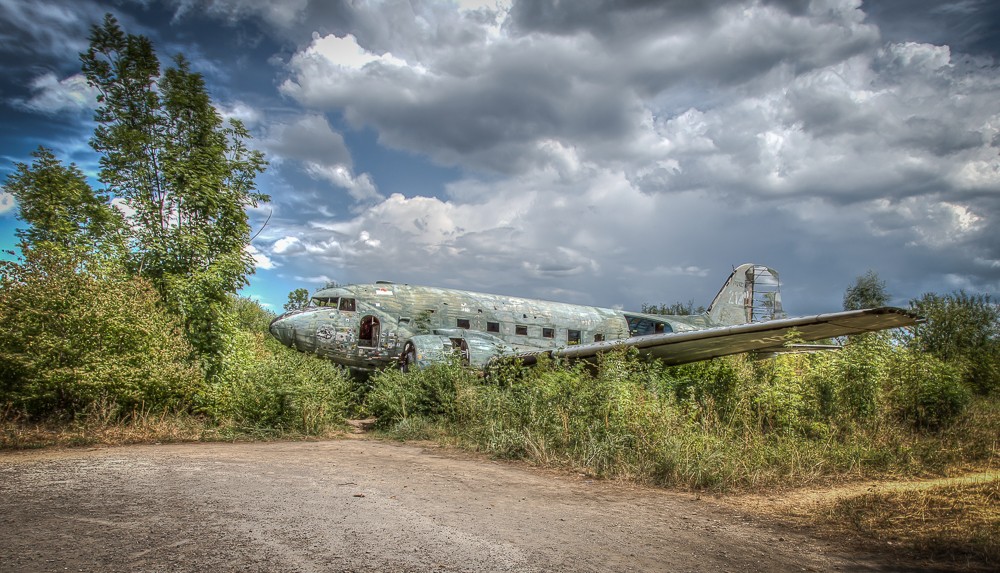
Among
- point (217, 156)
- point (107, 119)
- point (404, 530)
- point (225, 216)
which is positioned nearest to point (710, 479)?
point (404, 530)

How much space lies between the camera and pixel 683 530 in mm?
5027

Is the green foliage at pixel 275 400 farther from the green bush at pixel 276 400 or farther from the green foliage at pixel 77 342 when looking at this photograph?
the green foliage at pixel 77 342

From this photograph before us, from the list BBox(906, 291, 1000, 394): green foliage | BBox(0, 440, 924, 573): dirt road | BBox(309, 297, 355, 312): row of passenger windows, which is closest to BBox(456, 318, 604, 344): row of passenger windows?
BBox(309, 297, 355, 312): row of passenger windows

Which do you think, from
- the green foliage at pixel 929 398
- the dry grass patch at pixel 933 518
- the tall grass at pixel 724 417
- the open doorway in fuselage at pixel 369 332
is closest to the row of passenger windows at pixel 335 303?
the open doorway in fuselage at pixel 369 332

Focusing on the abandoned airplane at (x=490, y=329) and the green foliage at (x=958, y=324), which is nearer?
the abandoned airplane at (x=490, y=329)

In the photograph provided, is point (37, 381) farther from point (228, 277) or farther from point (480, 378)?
point (480, 378)

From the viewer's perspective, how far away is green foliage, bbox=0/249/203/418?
950 centimetres

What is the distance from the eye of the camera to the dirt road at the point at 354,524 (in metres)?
3.84

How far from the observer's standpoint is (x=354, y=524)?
4680 millimetres

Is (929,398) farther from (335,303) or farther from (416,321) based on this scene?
(335,303)

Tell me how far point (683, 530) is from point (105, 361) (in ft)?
36.0

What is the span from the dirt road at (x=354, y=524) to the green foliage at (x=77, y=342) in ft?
8.31

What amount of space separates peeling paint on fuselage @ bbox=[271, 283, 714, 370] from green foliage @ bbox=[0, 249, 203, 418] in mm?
4381

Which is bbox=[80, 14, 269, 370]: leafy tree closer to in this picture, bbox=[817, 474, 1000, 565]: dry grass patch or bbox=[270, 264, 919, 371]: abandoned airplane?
bbox=[270, 264, 919, 371]: abandoned airplane
